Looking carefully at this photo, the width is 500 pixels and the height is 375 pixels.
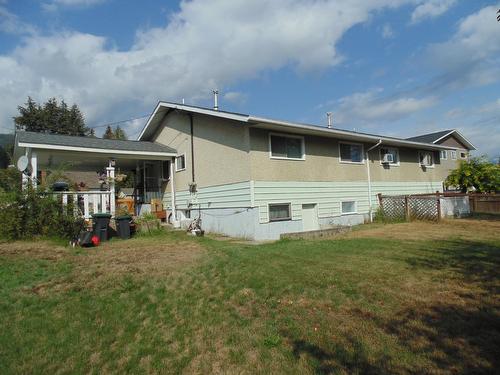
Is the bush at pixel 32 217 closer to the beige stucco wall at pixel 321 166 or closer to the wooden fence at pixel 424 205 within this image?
the beige stucco wall at pixel 321 166

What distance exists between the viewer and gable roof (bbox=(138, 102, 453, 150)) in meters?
10.8

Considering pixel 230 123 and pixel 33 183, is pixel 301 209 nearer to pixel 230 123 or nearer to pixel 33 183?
pixel 230 123

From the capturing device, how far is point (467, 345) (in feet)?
10.7

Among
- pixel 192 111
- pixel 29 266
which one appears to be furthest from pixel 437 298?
pixel 192 111

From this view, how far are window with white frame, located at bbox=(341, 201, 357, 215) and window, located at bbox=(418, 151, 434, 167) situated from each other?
20.9ft

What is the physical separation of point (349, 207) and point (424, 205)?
122 inches

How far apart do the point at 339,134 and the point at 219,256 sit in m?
7.61

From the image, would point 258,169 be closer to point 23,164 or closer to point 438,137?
point 23,164

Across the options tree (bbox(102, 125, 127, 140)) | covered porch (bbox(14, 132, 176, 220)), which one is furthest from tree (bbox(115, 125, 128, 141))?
covered porch (bbox(14, 132, 176, 220))

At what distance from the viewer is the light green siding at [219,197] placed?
1133 cm

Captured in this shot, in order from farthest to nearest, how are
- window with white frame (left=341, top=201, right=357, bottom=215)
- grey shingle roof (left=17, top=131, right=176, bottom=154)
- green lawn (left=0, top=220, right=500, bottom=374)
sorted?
window with white frame (left=341, top=201, right=357, bottom=215) < grey shingle roof (left=17, top=131, right=176, bottom=154) < green lawn (left=0, top=220, right=500, bottom=374)

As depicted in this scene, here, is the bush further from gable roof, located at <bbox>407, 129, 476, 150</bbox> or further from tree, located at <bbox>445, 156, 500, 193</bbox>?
gable roof, located at <bbox>407, 129, 476, 150</bbox>

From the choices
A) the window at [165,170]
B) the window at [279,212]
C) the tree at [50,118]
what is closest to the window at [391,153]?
the window at [279,212]

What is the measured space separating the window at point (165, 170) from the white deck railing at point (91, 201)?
4.47m
